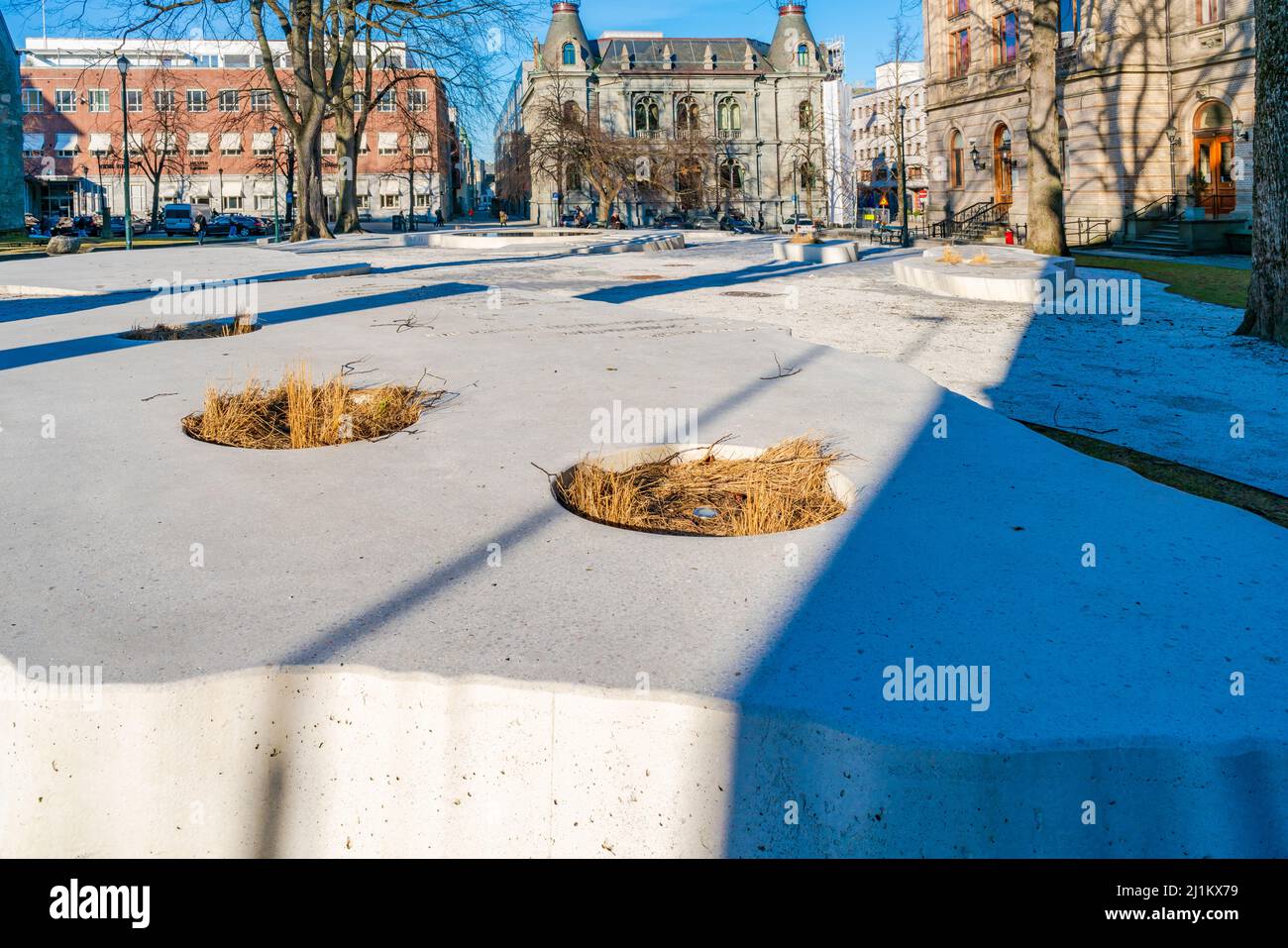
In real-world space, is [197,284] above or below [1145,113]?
below

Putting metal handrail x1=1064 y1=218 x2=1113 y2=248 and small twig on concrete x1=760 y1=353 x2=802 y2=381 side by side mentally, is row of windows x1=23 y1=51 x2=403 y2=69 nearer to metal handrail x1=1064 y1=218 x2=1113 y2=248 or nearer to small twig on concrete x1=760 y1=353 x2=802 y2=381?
metal handrail x1=1064 y1=218 x2=1113 y2=248

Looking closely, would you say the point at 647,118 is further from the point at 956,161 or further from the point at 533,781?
the point at 533,781

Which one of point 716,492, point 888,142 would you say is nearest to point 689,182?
point 888,142

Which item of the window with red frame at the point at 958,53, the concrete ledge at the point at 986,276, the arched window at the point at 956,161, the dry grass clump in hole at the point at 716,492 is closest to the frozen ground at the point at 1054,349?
the concrete ledge at the point at 986,276

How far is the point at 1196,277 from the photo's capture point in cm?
2417

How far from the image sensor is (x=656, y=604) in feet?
13.6

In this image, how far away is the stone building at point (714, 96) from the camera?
9419 cm

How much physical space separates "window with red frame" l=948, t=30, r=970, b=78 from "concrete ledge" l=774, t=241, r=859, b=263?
23.6 metres

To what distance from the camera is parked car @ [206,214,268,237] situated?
61625mm

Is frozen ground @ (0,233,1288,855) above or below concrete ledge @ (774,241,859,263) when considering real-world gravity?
below

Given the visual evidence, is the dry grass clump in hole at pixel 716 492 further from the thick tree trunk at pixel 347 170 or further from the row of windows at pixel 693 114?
the row of windows at pixel 693 114

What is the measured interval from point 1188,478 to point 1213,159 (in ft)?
118

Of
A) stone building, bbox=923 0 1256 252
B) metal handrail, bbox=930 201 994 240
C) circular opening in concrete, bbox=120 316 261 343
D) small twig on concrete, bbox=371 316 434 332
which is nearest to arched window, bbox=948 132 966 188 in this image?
metal handrail, bbox=930 201 994 240
